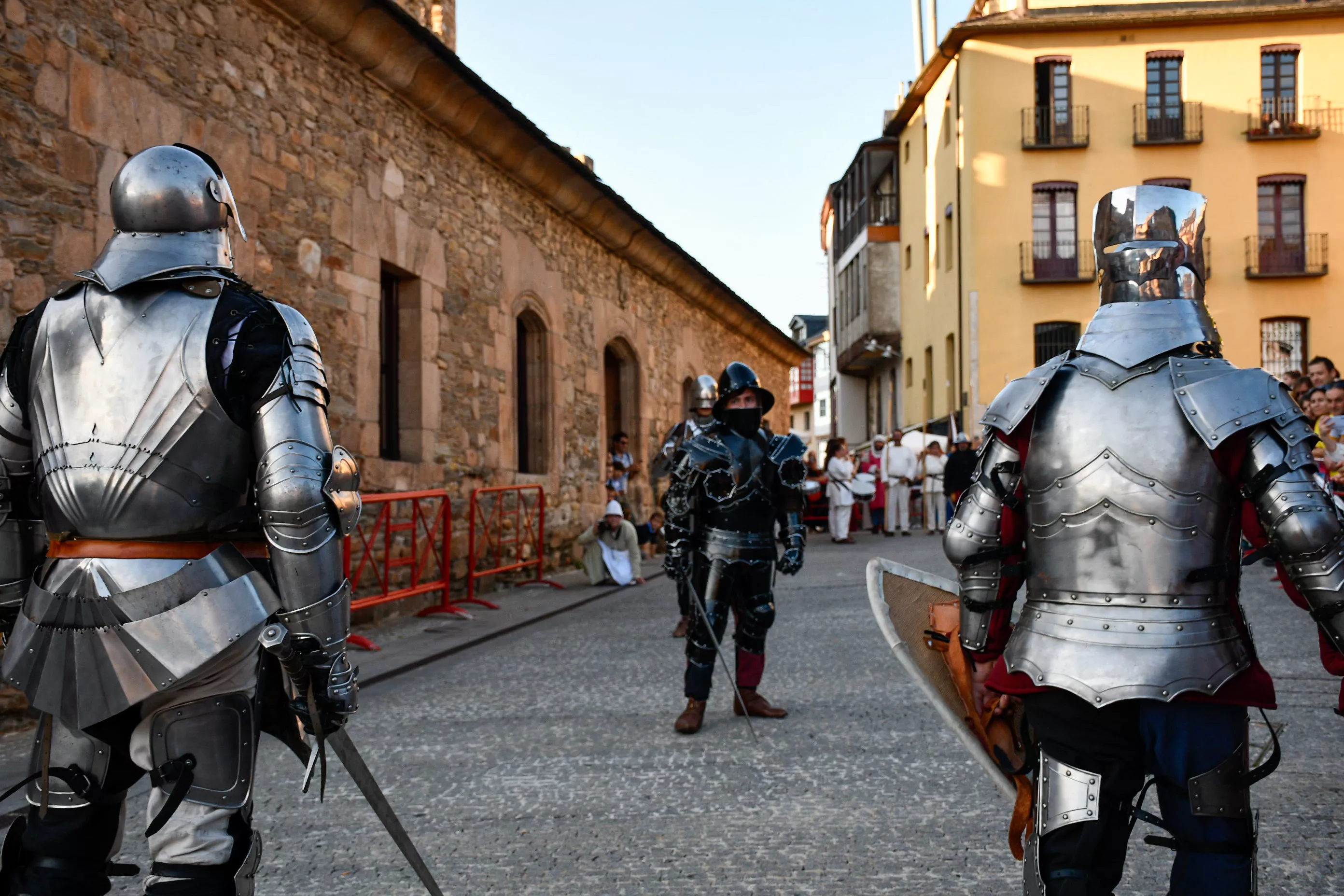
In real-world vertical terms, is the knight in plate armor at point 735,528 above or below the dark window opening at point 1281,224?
below

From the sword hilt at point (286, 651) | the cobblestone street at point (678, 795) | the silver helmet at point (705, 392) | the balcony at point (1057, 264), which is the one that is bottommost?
the cobblestone street at point (678, 795)

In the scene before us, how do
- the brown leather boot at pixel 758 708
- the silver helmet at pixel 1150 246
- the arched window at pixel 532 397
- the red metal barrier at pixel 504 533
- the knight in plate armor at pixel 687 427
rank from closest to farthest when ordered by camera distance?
the silver helmet at pixel 1150 246
the brown leather boot at pixel 758 708
the knight in plate armor at pixel 687 427
the red metal barrier at pixel 504 533
the arched window at pixel 532 397

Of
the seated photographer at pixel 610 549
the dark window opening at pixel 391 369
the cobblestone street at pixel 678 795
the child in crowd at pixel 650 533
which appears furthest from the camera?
the child in crowd at pixel 650 533

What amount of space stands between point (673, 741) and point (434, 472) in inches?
217

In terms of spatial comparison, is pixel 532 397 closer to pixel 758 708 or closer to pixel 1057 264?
pixel 758 708

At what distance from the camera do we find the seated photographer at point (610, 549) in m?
11.8

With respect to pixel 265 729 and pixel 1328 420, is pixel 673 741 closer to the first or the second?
pixel 265 729

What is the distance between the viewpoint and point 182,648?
7.55ft

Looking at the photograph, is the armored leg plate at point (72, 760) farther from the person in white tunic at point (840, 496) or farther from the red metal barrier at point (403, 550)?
the person in white tunic at point (840, 496)

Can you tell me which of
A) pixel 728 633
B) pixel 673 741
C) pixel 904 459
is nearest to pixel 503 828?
pixel 673 741

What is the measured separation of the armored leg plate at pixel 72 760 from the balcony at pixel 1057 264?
2585 cm

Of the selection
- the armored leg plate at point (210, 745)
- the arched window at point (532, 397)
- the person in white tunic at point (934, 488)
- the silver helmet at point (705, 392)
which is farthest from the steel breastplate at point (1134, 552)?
the person in white tunic at point (934, 488)

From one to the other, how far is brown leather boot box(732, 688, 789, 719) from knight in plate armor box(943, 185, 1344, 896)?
10.3ft

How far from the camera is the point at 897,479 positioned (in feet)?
63.2
